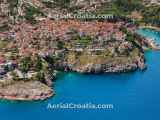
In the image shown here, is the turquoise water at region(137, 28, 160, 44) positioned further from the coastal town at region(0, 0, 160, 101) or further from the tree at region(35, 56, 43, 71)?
the tree at region(35, 56, 43, 71)

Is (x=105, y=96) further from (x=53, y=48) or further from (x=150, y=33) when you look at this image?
(x=150, y=33)

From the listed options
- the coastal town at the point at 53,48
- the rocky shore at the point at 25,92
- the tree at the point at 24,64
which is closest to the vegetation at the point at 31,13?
the coastal town at the point at 53,48

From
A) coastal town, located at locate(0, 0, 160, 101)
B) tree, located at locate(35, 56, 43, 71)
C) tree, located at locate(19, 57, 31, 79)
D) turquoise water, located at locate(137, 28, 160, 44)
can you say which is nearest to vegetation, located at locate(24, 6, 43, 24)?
coastal town, located at locate(0, 0, 160, 101)

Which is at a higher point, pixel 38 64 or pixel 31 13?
pixel 31 13

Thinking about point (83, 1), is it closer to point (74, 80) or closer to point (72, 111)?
point (74, 80)

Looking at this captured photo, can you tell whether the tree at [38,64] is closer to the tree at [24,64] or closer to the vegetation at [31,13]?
the tree at [24,64]

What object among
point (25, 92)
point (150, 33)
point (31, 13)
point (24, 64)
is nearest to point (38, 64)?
point (24, 64)

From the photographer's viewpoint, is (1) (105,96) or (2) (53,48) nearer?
(1) (105,96)
